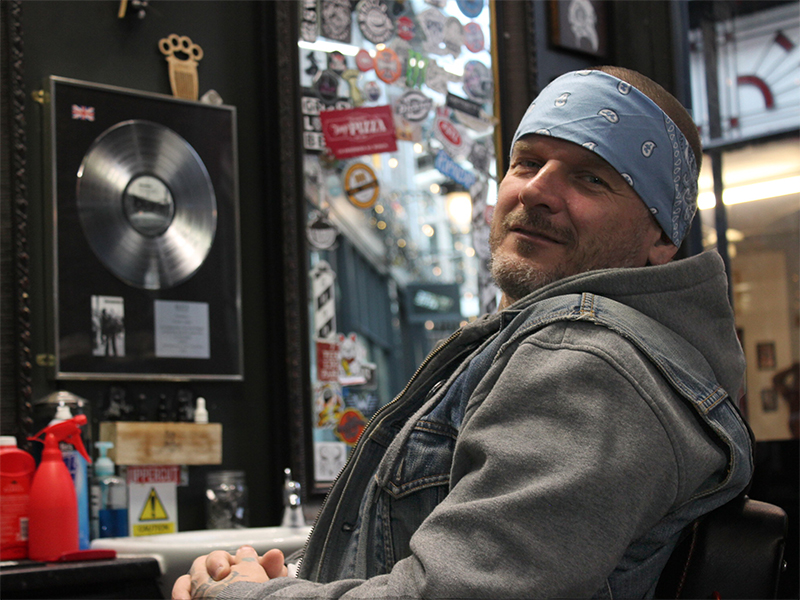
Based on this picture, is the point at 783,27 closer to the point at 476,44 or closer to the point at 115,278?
the point at 476,44

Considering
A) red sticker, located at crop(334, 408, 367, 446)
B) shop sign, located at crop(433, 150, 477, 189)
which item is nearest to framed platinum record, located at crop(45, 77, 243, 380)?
red sticker, located at crop(334, 408, 367, 446)

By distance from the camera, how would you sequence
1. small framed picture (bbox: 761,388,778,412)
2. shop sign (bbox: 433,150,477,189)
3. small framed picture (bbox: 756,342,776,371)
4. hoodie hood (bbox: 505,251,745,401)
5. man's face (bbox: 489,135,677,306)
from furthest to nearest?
small framed picture (bbox: 756,342,776,371) → small framed picture (bbox: 761,388,778,412) → shop sign (bbox: 433,150,477,189) → man's face (bbox: 489,135,677,306) → hoodie hood (bbox: 505,251,745,401)

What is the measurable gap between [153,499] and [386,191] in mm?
1215

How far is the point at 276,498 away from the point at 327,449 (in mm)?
220

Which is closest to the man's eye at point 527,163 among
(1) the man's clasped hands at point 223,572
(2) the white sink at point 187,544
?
(1) the man's clasped hands at point 223,572

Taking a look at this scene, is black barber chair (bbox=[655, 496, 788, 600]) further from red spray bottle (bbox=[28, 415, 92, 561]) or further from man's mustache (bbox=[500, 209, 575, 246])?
red spray bottle (bbox=[28, 415, 92, 561])

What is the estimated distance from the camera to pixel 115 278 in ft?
7.70

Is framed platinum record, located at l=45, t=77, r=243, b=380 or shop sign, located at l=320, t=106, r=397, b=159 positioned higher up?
shop sign, located at l=320, t=106, r=397, b=159

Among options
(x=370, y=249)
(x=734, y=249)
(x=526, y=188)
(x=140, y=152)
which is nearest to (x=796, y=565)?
(x=526, y=188)

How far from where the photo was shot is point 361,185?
9.07 feet

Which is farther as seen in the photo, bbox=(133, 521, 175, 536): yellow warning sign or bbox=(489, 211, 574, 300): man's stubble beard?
bbox=(133, 521, 175, 536): yellow warning sign

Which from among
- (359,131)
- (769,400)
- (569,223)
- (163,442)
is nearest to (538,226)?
(569,223)

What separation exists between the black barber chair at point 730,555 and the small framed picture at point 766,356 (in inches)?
203

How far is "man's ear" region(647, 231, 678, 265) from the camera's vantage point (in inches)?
55.1
